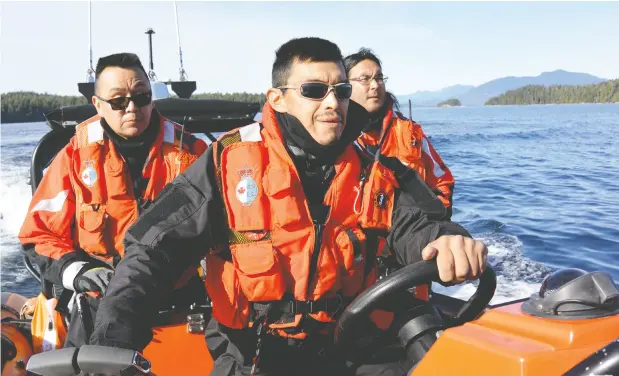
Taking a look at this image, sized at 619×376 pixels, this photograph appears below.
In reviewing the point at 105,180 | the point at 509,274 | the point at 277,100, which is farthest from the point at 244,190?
the point at 509,274

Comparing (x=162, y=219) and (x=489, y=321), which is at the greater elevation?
(x=162, y=219)

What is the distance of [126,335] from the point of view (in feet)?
4.89

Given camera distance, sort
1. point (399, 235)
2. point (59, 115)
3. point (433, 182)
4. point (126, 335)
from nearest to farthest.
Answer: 1. point (126, 335)
2. point (399, 235)
3. point (59, 115)
4. point (433, 182)

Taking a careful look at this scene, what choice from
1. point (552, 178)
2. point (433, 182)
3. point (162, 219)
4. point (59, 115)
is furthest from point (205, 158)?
point (552, 178)

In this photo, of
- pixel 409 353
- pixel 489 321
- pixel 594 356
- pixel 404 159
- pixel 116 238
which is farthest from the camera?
pixel 404 159

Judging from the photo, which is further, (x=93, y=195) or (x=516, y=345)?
(x=93, y=195)

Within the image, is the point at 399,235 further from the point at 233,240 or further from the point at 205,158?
the point at 205,158

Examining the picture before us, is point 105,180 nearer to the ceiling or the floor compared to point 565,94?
nearer to the floor

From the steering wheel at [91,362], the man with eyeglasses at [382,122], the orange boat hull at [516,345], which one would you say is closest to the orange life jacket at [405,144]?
the man with eyeglasses at [382,122]

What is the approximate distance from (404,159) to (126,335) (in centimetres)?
269

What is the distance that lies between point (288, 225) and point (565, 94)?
94557mm

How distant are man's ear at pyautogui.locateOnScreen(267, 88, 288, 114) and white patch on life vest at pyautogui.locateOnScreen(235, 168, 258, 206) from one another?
24 centimetres

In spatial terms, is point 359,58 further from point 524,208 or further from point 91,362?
point 524,208

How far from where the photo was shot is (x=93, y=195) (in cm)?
265
